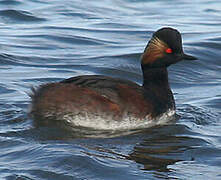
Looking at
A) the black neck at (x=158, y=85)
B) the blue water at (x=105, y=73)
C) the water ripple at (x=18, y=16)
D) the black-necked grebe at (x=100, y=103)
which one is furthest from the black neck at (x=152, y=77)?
the water ripple at (x=18, y=16)

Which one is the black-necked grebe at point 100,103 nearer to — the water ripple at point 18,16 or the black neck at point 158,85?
the black neck at point 158,85

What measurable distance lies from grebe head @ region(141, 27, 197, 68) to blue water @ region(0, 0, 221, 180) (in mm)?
758

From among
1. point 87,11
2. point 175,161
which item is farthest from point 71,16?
point 175,161

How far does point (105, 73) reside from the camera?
1148 centimetres

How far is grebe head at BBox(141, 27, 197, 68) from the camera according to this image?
28.3 feet

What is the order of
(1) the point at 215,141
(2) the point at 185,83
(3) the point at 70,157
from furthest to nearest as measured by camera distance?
(2) the point at 185,83 → (1) the point at 215,141 → (3) the point at 70,157

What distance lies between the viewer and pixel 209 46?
13.5 m

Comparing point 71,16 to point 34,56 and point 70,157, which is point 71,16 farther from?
point 70,157

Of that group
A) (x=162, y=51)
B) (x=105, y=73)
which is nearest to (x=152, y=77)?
(x=162, y=51)

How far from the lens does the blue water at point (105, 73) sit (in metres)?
7.01

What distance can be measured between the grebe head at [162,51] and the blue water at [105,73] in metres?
0.76

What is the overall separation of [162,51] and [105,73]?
2801mm

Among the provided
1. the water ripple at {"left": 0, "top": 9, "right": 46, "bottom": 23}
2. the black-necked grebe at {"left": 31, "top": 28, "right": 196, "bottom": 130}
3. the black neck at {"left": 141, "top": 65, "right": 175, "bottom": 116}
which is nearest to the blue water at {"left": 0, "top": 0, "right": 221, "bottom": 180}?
the water ripple at {"left": 0, "top": 9, "right": 46, "bottom": 23}

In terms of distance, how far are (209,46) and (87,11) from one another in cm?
499
